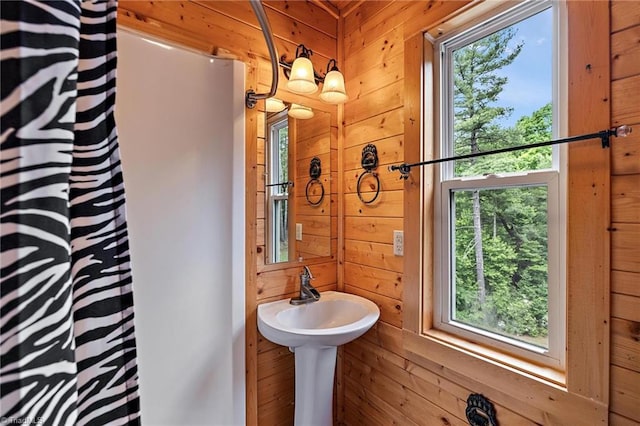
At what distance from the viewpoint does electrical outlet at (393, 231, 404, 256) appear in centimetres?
143

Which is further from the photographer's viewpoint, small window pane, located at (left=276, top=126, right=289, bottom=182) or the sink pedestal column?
small window pane, located at (left=276, top=126, right=289, bottom=182)

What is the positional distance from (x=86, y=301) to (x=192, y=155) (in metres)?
0.88

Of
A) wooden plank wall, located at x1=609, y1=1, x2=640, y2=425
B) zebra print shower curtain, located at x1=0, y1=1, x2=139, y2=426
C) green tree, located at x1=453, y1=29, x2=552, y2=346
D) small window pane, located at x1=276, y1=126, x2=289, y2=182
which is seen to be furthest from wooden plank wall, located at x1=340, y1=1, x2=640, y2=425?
zebra print shower curtain, located at x1=0, y1=1, x2=139, y2=426

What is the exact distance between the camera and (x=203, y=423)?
122cm

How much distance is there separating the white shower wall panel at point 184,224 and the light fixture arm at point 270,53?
0.06m

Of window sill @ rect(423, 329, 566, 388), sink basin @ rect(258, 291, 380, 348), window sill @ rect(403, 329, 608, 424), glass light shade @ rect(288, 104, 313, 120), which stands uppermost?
glass light shade @ rect(288, 104, 313, 120)

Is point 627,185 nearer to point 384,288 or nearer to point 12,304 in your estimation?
point 384,288

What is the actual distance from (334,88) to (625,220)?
1225mm

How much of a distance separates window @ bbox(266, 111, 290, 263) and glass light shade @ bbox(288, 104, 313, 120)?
57 mm

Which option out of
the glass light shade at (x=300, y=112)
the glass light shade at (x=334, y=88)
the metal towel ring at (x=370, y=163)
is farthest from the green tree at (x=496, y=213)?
the glass light shade at (x=300, y=112)

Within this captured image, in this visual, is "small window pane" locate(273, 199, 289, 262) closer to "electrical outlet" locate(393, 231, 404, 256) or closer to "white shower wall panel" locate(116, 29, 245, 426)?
"white shower wall panel" locate(116, 29, 245, 426)

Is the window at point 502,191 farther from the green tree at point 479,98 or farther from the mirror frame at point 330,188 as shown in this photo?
the mirror frame at point 330,188

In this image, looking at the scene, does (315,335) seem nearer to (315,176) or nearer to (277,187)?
(277,187)

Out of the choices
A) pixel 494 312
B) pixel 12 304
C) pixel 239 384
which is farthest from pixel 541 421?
pixel 12 304
